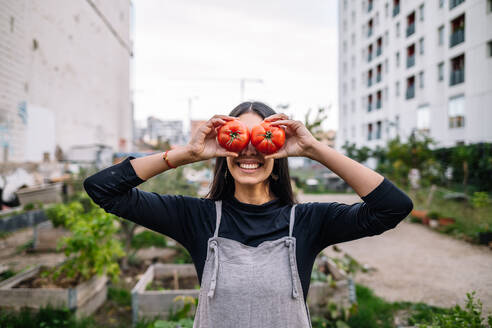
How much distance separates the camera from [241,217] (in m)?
1.71

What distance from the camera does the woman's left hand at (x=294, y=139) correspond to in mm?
1649

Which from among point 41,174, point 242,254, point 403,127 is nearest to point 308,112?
point 242,254

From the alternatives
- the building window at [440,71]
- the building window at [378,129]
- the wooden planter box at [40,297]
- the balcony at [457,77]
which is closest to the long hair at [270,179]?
the wooden planter box at [40,297]

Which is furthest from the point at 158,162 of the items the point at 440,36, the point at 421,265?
the point at 440,36

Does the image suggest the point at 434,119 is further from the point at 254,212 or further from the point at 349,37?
the point at 254,212

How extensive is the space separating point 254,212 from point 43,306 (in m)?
2.96

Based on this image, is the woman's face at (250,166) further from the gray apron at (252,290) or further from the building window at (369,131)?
the building window at (369,131)

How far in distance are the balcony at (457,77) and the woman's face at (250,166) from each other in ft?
65.0

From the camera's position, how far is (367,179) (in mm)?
1534

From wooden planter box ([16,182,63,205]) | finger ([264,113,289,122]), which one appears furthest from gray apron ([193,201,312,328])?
wooden planter box ([16,182,63,205])

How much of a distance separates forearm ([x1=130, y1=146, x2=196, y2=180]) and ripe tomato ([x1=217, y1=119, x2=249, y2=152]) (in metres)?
0.19

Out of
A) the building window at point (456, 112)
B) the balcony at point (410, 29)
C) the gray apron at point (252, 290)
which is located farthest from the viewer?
the balcony at point (410, 29)

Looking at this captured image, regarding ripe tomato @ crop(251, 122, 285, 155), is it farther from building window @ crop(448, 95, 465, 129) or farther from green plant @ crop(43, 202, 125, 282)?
building window @ crop(448, 95, 465, 129)

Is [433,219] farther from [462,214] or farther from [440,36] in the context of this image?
[440,36]
